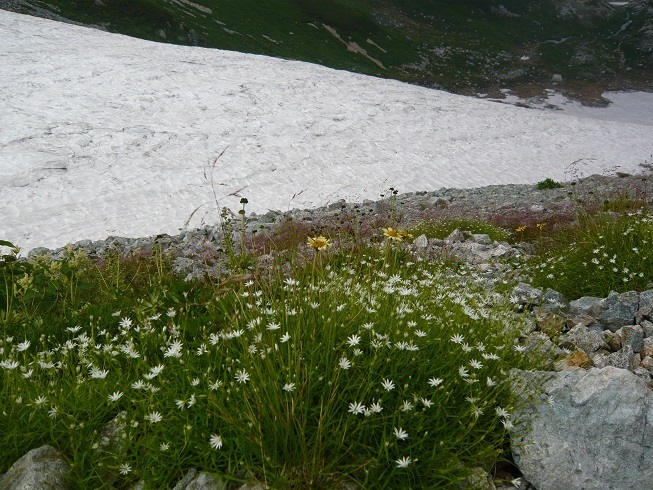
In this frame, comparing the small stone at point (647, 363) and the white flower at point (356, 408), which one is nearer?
the white flower at point (356, 408)

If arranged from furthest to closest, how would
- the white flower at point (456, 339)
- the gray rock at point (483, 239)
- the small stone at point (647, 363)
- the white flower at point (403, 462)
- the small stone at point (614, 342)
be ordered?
the gray rock at point (483, 239) → the small stone at point (614, 342) → the small stone at point (647, 363) → the white flower at point (456, 339) → the white flower at point (403, 462)

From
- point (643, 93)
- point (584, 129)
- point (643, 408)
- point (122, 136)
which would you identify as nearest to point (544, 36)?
point (643, 93)

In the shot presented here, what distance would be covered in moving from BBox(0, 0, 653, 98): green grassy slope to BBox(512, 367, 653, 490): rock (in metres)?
43.6

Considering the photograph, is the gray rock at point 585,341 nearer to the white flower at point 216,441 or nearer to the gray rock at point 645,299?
the gray rock at point 645,299

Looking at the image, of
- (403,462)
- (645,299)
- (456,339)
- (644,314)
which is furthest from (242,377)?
(645,299)

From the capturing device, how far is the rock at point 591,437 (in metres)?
2.49

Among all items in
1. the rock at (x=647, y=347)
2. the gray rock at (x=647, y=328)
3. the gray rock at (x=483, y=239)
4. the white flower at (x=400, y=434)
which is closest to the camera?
the white flower at (x=400, y=434)

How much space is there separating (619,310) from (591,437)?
2.56 meters

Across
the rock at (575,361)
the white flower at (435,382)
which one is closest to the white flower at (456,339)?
the white flower at (435,382)

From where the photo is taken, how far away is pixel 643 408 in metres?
2.61

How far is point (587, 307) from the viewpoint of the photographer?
515 cm

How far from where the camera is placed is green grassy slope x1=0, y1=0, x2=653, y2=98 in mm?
45031

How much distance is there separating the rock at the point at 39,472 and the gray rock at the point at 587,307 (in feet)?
15.2

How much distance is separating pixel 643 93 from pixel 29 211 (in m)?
63.6
